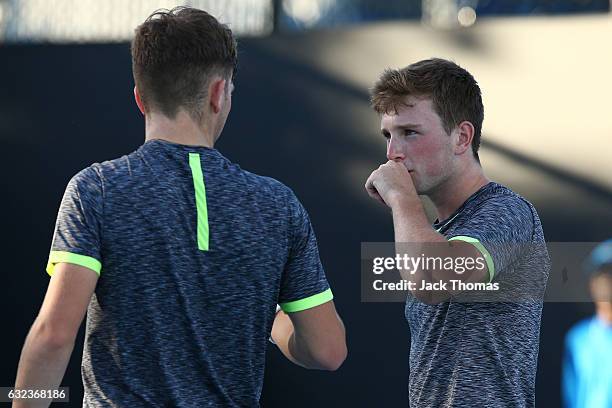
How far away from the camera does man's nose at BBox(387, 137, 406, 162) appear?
211 centimetres

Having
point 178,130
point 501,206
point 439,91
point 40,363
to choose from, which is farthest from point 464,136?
point 40,363

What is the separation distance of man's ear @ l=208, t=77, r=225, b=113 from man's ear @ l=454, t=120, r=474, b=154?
0.63m

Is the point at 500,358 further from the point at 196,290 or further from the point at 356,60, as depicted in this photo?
the point at 356,60

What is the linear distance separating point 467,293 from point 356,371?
224 cm

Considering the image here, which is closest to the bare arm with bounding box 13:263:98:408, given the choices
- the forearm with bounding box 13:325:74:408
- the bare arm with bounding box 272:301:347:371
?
the forearm with bounding box 13:325:74:408

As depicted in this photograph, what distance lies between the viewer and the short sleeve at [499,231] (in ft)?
6.11

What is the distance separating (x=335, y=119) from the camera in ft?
13.8

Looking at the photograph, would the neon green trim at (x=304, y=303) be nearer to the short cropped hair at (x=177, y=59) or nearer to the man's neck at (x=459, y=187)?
the short cropped hair at (x=177, y=59)

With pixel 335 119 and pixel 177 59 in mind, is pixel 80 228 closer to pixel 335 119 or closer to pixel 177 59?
pixel 177 59

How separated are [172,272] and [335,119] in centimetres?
271

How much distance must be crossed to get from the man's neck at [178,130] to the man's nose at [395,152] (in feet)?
1.86

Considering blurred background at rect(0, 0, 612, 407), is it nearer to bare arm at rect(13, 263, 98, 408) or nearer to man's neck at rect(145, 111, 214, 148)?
man's neck at rect(145, 111, 214, 148)

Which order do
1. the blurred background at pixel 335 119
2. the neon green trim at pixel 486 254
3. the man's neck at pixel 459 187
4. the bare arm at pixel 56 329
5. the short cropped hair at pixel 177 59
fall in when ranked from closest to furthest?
the bare arm at pixel 56 329
the short cropped hair at pixel 177 59
the neon green trim at pixel 486 254
the man's neck at pixel 459 187
the blurred background at pixel 335 119

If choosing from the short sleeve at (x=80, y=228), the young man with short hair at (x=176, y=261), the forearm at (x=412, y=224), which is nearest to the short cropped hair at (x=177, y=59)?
the young man with short hair at (x=176, y=261)
